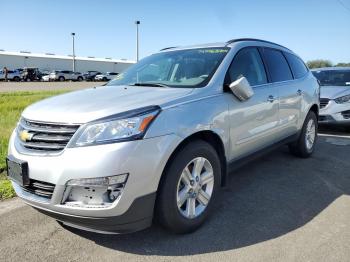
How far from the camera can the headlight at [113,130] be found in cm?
268

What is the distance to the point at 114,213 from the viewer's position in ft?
8.80

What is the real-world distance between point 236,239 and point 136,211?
998mm

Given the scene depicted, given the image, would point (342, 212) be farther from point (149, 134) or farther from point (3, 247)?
point (3, 247)

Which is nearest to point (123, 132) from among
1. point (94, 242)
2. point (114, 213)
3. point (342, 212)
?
point (114, 213)

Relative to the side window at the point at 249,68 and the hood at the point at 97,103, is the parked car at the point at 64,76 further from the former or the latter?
the hood at the point at 97,103

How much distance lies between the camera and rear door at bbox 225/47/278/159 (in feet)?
12.3

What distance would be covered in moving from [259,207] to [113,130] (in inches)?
78.9

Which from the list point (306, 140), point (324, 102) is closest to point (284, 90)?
point (306, 140)

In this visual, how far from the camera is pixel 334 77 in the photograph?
940cm

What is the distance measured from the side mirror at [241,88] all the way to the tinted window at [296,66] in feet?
6.82

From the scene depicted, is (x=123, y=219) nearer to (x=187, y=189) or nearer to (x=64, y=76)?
(x=187, y=189)

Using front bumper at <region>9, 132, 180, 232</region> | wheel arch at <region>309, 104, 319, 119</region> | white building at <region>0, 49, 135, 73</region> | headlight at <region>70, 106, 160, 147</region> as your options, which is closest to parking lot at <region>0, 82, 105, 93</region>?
A: wheel arch at <region>309, 104, 319, 119</region>

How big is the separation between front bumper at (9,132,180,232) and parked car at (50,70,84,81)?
46935 millimetres

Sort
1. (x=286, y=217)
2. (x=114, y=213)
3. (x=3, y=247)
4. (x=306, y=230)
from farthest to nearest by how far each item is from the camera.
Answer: (x=286, y=217)
(x=306, y=230)
(x=3, y=247)
(x=114, y=213)
